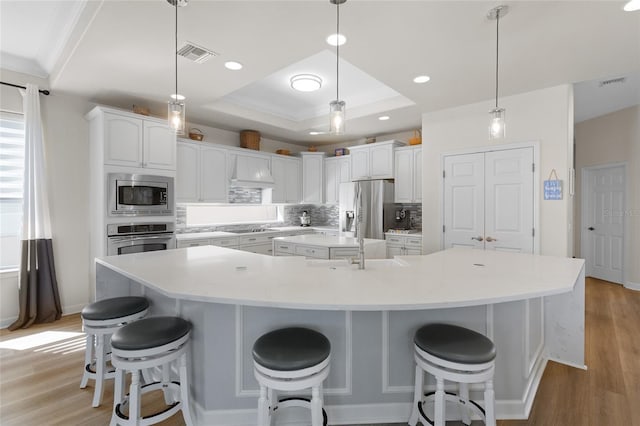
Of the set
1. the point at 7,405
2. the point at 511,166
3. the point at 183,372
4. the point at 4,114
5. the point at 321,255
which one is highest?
the point at 4,114

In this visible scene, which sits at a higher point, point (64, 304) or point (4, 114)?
point (4, 114)

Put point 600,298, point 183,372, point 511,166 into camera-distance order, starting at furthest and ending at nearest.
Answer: point 600,298 → point 511,166 → point 183,372

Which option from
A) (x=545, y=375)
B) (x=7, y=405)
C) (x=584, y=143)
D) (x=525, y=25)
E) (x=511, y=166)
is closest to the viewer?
(x=7, y=405)

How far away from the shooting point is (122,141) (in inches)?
137

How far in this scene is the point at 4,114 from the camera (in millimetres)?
3279

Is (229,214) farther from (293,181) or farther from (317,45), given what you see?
(317,45)

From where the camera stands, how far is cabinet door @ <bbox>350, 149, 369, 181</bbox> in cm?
545

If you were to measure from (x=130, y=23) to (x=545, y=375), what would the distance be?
13.4 ft

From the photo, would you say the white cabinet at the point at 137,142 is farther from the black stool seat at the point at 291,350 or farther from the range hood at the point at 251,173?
the black stool seat at the point at 291,350

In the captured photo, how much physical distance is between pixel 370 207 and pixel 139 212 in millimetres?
3343

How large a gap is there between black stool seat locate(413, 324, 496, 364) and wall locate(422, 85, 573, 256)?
2499 mm

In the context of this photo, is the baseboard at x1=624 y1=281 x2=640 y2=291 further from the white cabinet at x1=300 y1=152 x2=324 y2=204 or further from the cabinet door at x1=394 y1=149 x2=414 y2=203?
the white cabinet at x1=300 y1=152 x2=324 y2=204

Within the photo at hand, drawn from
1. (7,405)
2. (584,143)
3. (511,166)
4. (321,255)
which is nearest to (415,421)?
(321,255)

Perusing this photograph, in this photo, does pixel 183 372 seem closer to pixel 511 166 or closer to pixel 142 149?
pixel 142 149
